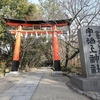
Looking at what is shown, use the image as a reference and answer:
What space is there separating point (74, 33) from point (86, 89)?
7080 millimetres

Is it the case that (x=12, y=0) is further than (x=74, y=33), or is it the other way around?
(x=12, y=0)

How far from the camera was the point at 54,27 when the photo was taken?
1415 cm

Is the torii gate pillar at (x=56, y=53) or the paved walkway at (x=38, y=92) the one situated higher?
the torii gate pillar at (x=56, y=53)

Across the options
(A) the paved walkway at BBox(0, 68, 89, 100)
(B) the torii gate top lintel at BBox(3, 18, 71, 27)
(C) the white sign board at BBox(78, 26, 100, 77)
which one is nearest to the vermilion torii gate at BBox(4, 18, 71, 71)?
(B) the torii gate top lintel at BBox(3, 18, 71, 27)

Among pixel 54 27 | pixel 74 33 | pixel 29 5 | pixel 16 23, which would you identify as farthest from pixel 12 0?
pixel 74 33

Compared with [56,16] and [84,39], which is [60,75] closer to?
[56,16]

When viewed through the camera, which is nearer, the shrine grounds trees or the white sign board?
the white sign board

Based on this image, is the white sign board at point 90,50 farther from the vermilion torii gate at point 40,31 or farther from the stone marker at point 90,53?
the vermilion torii gate at point 40,31

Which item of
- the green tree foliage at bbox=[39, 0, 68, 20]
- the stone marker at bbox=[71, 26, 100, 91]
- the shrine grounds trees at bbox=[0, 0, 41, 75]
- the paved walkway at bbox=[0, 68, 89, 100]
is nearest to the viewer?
the paved walkway at bbox=[0, 68, 89, 100]

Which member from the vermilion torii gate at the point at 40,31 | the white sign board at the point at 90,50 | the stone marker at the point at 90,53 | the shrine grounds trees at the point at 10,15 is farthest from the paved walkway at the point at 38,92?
the shrine grounds trees at the point at 10,15

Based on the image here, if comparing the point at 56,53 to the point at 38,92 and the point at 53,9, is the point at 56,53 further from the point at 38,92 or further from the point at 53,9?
the point at 38,92

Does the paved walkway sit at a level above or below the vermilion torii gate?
below

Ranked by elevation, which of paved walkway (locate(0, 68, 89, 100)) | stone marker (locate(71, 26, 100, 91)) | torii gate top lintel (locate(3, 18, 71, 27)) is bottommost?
paved walkway (locate(0, 68, 89, 100))

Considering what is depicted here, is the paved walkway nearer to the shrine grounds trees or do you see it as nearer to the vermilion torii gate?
the vermilion torii gate
